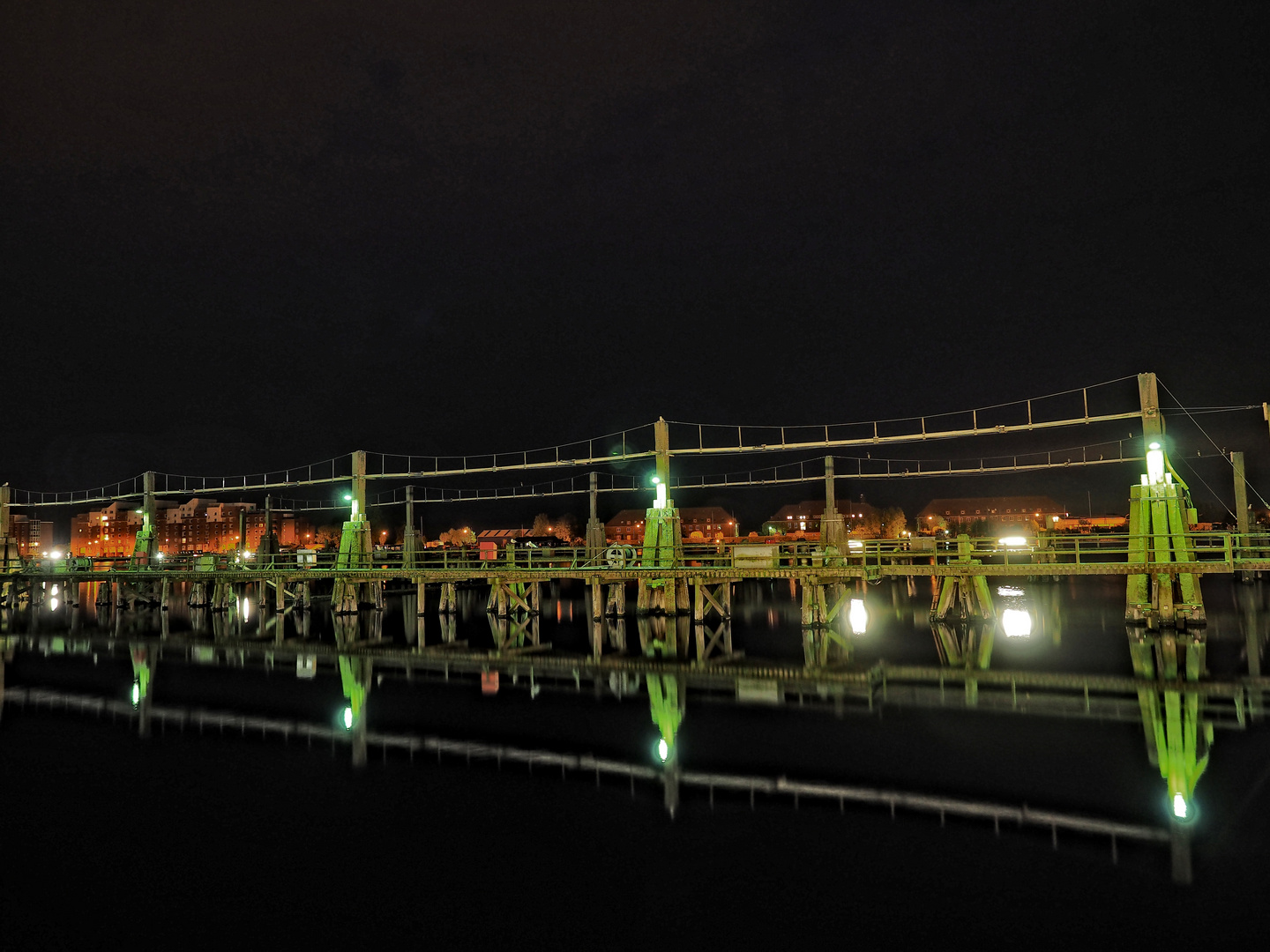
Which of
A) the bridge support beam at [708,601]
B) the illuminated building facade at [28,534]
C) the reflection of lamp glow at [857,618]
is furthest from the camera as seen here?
the illuminated building facade at [28,534]

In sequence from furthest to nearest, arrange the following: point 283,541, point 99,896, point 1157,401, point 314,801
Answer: point 283,541 → point 1157,401 → point 314,801 → point 99,896

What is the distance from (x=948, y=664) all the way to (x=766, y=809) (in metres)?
11.4

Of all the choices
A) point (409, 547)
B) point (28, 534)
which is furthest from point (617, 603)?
point (28, 534)

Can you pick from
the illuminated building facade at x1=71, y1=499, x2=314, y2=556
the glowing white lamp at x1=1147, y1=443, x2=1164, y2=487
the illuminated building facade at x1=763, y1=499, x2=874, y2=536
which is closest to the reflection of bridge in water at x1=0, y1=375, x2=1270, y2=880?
the glowing white lamp at x1=1147, y1=443, x2=1164, y2=487

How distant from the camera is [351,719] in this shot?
49.3ft

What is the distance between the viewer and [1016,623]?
90.3 feet

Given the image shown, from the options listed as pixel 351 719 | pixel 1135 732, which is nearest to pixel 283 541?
pixel 351 719

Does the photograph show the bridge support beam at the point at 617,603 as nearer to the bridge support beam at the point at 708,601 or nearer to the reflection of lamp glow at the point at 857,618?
the bridge support beam at the point at 708,601

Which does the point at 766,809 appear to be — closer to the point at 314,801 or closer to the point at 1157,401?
the point at 314,801

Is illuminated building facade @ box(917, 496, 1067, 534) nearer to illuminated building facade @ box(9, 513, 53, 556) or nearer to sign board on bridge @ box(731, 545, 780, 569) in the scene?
sign board on bridge @ box(731, 545, 780, 569)

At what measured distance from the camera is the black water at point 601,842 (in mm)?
6832

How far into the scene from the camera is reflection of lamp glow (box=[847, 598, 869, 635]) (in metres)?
26.7

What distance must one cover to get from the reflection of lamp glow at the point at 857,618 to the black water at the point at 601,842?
41.5 ft

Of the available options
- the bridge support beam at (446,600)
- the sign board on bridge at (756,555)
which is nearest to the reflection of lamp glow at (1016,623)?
the sign board on bridge at (756,555)
